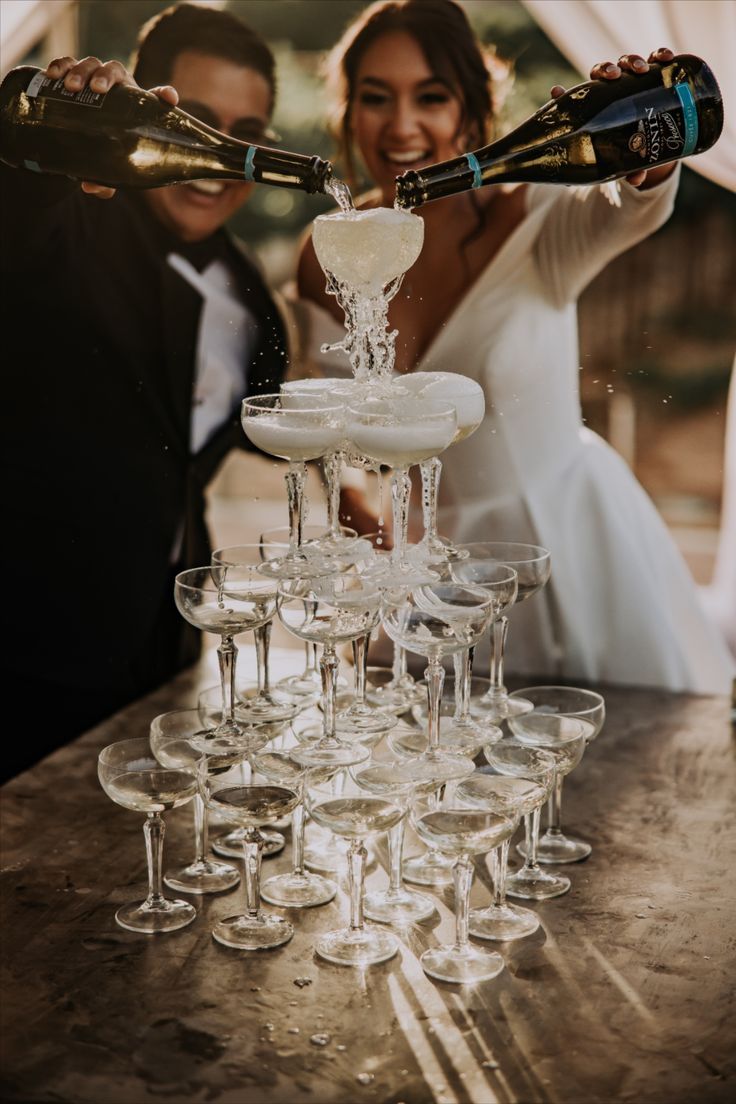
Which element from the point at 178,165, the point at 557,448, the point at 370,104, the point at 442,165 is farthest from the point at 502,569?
the point at 370,104

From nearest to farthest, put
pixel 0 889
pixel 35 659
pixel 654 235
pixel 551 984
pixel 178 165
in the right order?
pixel 551 984
pixel 0 889
pixel 178 165
pixel 654 235
pixel 35 659

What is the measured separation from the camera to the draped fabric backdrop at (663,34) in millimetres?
2635

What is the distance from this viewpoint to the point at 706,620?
9.52 feet

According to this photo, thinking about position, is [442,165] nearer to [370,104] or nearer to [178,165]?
[178,165]

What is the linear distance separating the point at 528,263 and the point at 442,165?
1048 mm

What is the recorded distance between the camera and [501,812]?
145 centimetres

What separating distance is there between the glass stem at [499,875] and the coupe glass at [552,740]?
0.07 meters

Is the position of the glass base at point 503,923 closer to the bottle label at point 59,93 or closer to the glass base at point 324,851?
the glass base at point 324,851

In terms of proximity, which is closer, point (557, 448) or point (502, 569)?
point (502, 569)

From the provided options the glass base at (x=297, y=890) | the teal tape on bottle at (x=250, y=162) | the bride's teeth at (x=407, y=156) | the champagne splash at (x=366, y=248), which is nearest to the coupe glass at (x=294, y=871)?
the glass base at (x=297, y=890)

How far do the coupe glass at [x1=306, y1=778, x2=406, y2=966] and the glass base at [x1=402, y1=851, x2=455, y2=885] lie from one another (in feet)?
0.54

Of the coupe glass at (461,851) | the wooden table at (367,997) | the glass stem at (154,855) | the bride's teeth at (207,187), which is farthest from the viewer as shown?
the bride's teeth at (207,187)

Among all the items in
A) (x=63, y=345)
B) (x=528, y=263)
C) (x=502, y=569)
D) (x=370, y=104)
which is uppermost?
(x=370, y=104)

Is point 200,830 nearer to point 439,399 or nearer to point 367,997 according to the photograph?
point 367,997
